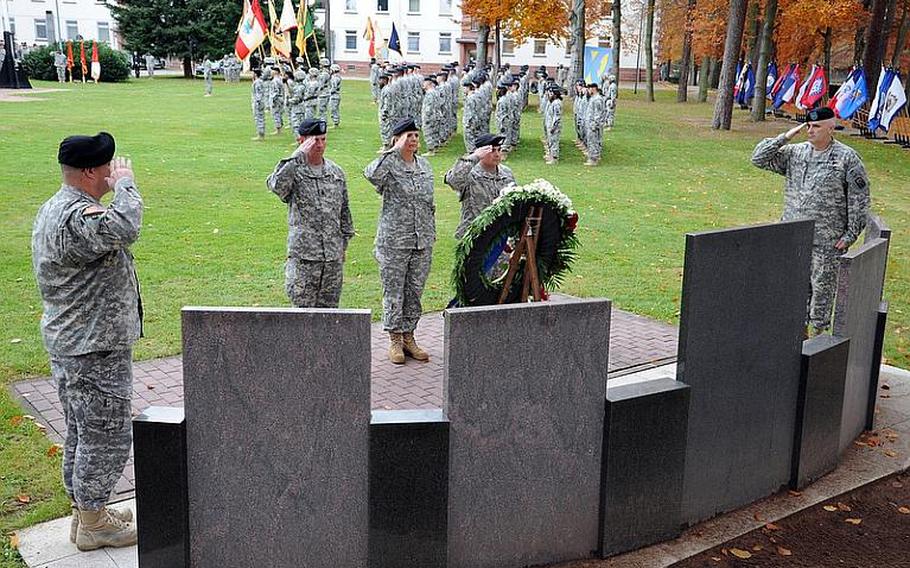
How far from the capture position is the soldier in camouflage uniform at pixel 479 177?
24.0ft

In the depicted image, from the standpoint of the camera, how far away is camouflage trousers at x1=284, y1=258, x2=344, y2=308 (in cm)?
711

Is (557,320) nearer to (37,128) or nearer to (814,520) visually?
(814,520)

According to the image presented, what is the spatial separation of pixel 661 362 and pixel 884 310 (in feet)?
6.28

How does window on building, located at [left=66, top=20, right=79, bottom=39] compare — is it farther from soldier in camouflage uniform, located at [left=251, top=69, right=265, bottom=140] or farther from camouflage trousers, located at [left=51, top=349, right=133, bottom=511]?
camouflage trousers, located at [left=51, top=349, right=133, bottom=511]

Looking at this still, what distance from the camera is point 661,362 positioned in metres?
7.77

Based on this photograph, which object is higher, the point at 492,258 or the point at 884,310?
the point at 492,258

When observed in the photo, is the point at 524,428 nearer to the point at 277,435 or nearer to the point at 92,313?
the point at 277,435

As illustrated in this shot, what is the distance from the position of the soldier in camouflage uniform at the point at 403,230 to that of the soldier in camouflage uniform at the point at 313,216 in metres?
0.35

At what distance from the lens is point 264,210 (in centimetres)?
1451

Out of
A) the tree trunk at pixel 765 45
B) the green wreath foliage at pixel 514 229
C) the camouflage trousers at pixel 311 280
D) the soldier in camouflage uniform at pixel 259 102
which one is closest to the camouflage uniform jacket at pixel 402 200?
the camouflage trousers at pixel 311 280

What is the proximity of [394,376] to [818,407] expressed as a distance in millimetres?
3295

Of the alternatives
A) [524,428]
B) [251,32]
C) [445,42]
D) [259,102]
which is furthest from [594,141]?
[445,42]

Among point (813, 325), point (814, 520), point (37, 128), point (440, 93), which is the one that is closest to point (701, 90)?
point (440, 93)

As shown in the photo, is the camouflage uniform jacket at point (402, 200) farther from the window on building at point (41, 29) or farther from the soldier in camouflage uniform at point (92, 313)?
the window on building at point (41, 29)
